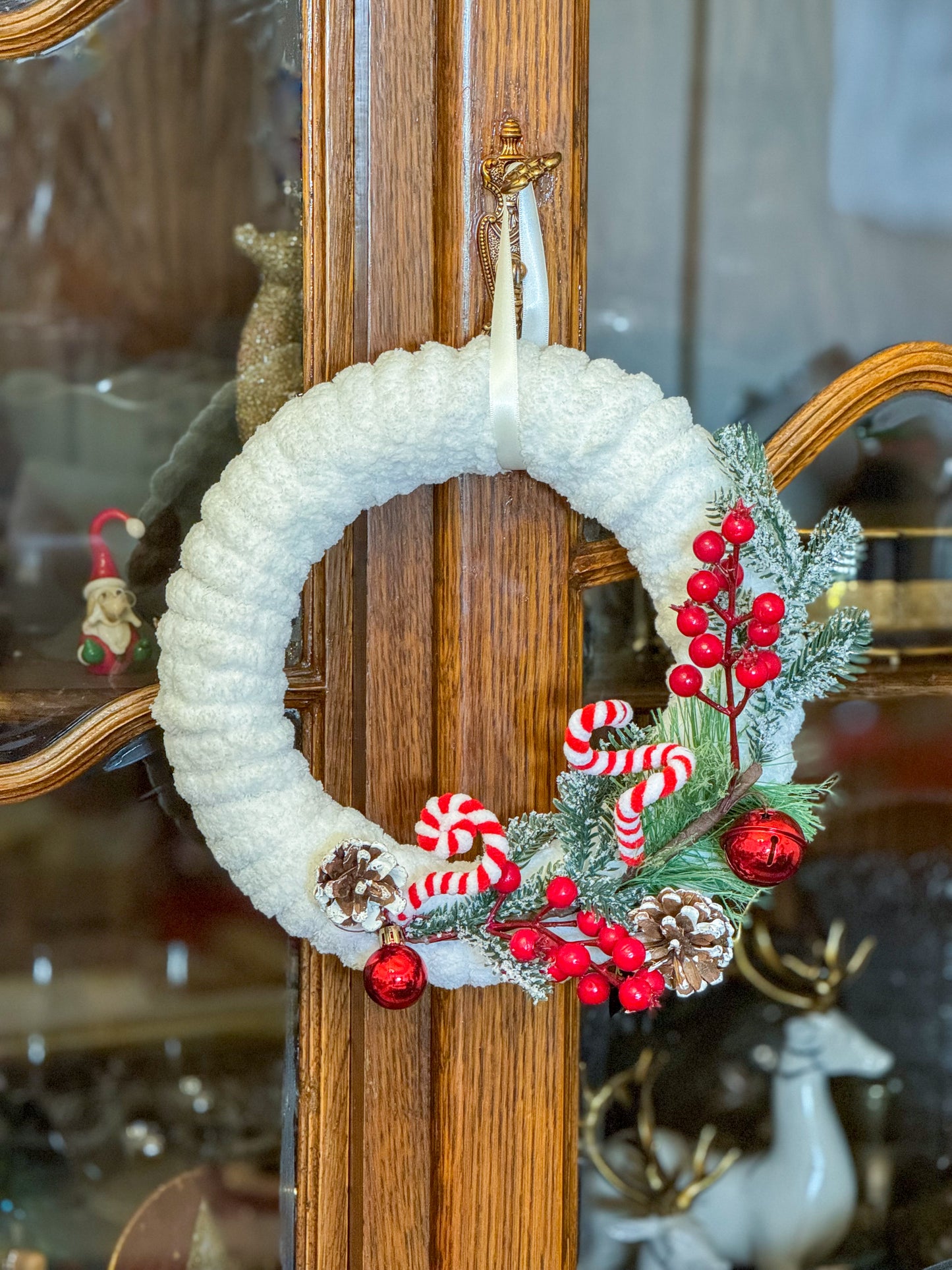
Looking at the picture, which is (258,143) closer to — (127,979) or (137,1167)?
(127,979)

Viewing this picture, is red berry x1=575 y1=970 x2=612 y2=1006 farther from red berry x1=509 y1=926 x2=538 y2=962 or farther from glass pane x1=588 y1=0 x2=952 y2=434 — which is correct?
glass pane x1=588 y1=0 x2=952 y2=434

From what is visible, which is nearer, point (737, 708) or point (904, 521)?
point (737, 708)

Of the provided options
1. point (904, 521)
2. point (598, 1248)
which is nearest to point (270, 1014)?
point (598, 1248)

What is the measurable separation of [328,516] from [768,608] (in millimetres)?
231


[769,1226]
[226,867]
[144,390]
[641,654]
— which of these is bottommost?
[769,1226]

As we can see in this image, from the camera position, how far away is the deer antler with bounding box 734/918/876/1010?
30.7 inches

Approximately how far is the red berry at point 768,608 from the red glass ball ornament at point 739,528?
1.1 inches

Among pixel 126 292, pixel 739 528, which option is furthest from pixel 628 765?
pixel 126 292

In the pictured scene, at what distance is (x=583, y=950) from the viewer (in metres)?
0.54

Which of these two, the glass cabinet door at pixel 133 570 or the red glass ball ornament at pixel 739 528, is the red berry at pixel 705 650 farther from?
the glass cabinet door at pixel 133 570

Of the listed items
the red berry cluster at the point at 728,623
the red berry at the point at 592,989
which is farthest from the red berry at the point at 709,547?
the red berry at the point at 592,989

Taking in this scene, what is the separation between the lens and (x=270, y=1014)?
71 centimetres

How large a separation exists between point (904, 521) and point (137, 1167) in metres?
0.66

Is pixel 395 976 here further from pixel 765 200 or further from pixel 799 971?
pixel 765 200
